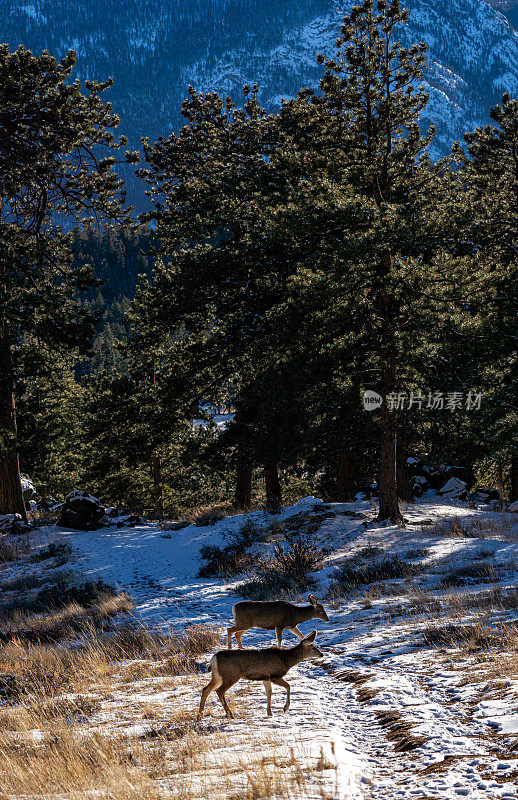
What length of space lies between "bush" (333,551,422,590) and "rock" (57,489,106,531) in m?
11.1

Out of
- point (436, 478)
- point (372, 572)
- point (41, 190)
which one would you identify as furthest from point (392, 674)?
point (436, 478)

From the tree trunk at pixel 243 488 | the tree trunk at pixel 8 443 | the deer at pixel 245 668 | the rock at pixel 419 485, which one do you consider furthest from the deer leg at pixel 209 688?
the rock at pixel 419 485

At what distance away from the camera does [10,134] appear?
621 inches

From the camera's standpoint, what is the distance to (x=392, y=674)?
6.98 m

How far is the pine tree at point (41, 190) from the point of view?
16.1 metres

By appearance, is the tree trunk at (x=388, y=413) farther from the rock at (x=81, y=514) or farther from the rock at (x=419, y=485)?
the rock at (x=419, y=485)

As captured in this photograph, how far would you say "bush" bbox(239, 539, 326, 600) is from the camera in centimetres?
1225

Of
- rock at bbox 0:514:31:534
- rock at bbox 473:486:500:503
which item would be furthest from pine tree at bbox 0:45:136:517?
rock at bbox 473:486:500:503

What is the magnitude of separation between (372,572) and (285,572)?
1822 mm

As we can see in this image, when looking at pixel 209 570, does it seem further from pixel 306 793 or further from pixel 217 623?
pixel 306 793

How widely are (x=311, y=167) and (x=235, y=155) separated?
15.7ft

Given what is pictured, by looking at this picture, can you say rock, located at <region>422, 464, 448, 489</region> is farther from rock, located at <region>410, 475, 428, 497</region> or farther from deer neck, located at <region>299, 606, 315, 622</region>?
deer neck, located at <region>299, 606, 315, 622</region>

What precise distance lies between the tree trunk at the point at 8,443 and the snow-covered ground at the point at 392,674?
521 cm

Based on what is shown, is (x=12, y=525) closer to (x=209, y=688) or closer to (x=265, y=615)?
(x=265, y=615)
